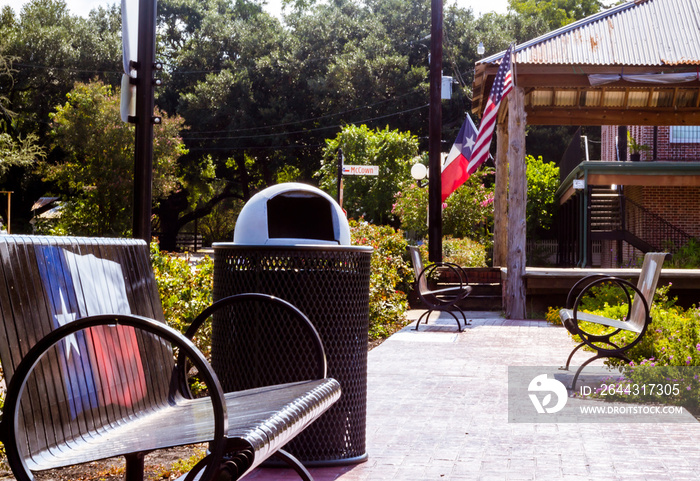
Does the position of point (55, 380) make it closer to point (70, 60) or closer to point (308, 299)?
point (308, 299)

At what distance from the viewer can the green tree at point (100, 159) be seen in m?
35.5

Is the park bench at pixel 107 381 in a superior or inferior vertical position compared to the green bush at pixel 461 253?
superior

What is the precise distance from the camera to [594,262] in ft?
99.3

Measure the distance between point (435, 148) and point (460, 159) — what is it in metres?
1.14

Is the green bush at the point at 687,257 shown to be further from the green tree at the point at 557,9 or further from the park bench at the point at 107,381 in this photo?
the green tree at the point at 557,9

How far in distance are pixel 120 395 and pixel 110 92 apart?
36.0m

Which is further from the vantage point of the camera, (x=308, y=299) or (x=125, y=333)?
(x=308, y=299)

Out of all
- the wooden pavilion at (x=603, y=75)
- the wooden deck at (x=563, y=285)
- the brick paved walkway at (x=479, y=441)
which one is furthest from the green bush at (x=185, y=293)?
the wooden deck at (x=563, y=285)

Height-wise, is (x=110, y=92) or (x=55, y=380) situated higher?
(x=110, y=92)

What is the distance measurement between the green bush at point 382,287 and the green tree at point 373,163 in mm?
14381

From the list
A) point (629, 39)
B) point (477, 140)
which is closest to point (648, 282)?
point (629, 39)

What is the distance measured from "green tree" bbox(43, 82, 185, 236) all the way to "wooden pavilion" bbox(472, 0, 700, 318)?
24.5 m

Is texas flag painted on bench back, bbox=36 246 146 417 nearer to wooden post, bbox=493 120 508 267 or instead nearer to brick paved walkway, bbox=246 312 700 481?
brick paved walkway, bbox=246 312 700 481

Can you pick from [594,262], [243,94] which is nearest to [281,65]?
[243,94]
